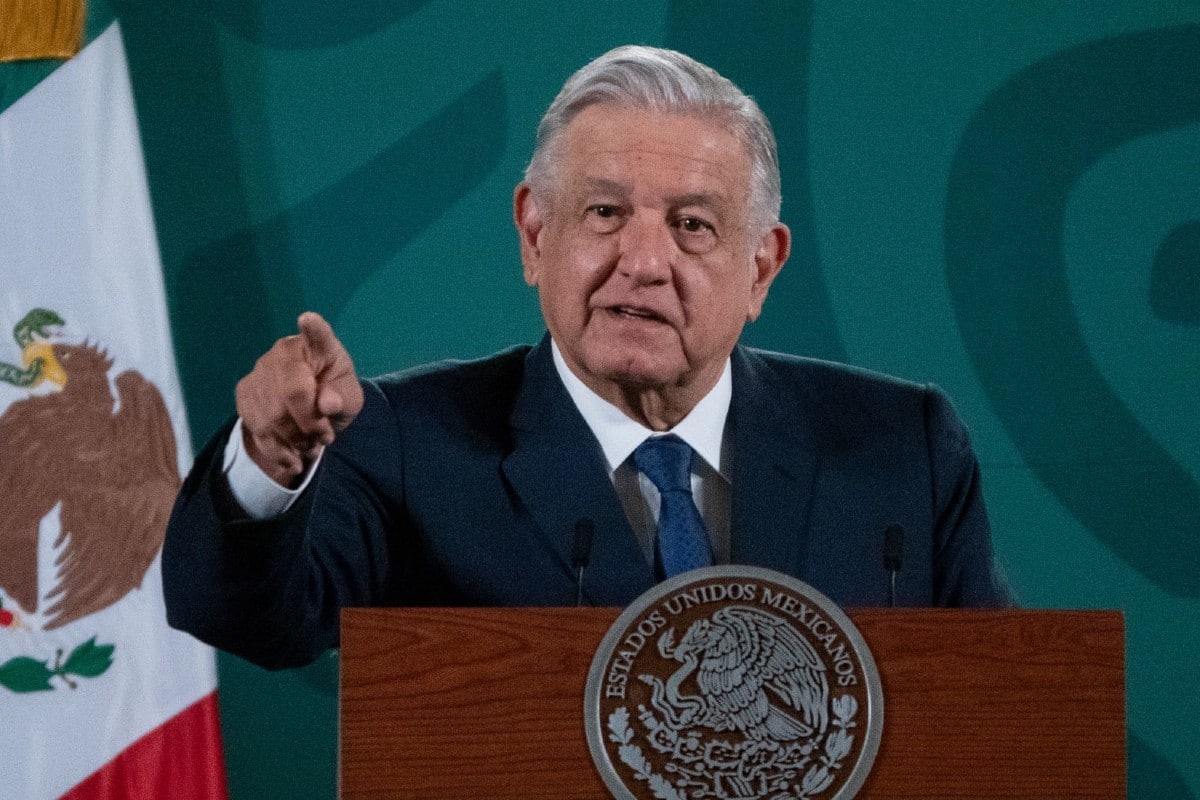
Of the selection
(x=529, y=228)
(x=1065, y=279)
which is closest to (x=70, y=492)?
(x=529, y=228)

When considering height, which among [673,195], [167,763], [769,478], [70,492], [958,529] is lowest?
[167,763]

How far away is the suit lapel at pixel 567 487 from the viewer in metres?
1.53

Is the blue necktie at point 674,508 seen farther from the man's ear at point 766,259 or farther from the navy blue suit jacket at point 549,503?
the man's ear at point 766,259

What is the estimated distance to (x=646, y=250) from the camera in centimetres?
163

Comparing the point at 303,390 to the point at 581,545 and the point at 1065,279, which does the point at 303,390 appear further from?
the point at 1065,279

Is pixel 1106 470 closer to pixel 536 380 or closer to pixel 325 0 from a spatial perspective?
pixel 536 380

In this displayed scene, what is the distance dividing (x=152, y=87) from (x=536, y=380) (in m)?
1.56

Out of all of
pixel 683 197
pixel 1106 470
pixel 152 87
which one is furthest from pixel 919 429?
pixel 152 87

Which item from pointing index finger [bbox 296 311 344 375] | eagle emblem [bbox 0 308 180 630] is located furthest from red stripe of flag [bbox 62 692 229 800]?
pointing index finger [bbox 296 311 344 375]

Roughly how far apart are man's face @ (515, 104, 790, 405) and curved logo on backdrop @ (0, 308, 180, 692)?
1304 millimetres

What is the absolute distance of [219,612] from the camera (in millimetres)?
1390

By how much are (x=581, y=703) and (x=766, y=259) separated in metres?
0.87

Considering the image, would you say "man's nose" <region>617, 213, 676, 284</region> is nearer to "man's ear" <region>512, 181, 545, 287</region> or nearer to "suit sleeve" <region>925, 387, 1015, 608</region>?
"man's ear" <region>512, 181, 545, 287</region>

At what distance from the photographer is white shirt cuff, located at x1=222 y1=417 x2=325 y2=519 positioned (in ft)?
4.37
